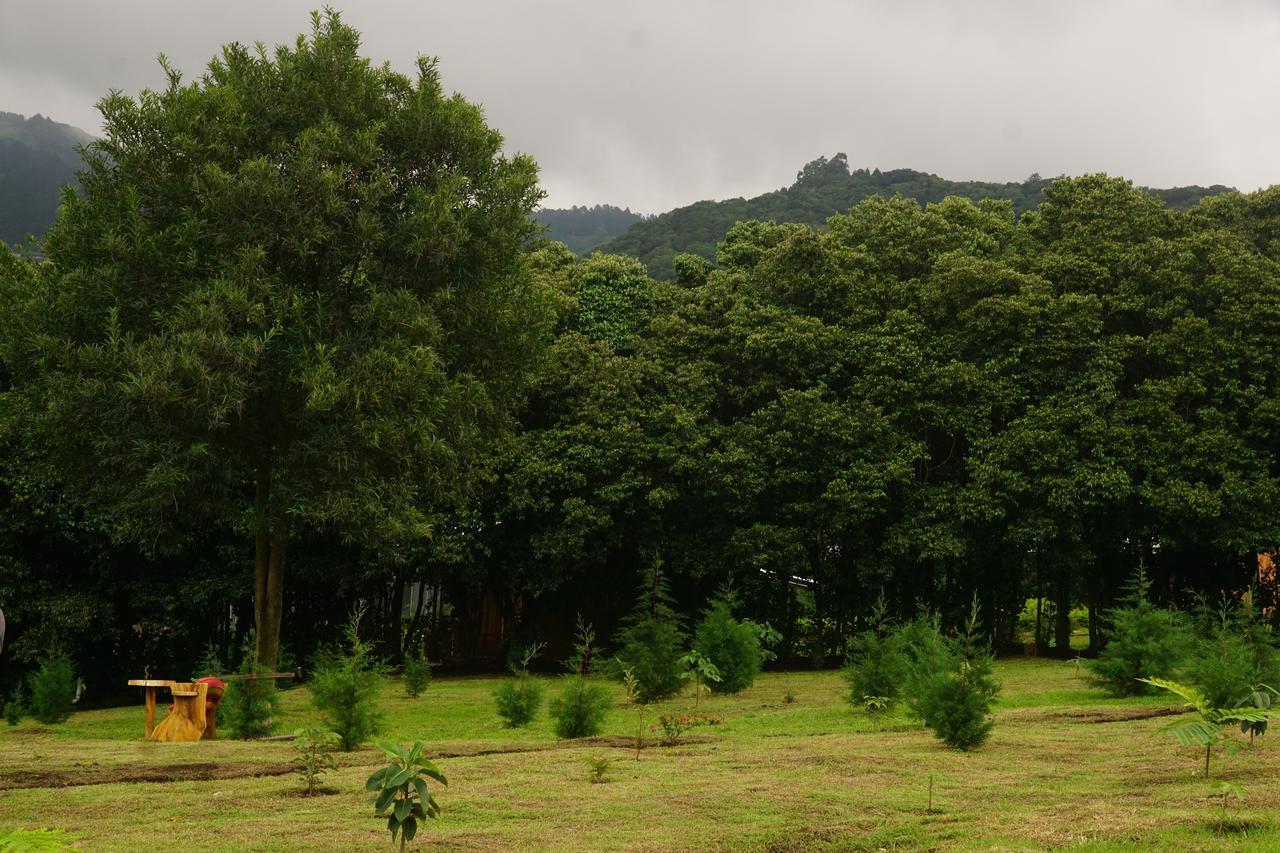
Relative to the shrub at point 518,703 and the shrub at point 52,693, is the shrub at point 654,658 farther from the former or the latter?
the shrub at point 52,693

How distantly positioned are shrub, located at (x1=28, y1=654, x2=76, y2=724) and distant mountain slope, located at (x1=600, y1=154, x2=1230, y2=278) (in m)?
31.1

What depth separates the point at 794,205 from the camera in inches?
2213

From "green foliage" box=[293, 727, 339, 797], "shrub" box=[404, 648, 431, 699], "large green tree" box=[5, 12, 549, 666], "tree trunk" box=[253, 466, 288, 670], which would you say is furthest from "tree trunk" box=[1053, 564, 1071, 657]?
"green foliage" box=[293, 727, 339, 797]

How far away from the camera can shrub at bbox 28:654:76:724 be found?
59.0ft

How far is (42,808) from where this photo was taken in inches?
345

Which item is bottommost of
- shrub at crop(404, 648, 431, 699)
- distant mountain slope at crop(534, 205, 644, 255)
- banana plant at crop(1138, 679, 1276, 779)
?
shrub at crop(404, 648, 431, 699)

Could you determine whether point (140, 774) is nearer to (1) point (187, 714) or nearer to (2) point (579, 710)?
(1) point (187, 714)

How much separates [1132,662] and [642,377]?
1422cm

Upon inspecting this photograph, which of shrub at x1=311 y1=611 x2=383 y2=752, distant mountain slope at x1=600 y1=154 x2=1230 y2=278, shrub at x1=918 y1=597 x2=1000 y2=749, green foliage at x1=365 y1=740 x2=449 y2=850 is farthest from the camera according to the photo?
distant mountain slope at x1=600 y1=154 x2=1230 y2=278

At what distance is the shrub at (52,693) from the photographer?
17969 millimetres

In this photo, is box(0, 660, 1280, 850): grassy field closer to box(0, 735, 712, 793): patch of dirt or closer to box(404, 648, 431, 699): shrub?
box(0, 735, 712, 793): patch of dirt

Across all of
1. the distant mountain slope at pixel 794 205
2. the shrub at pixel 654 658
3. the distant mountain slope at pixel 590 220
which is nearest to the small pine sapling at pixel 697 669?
the shrub at pixel 654 658

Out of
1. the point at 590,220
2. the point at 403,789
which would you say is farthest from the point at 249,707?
the point at 590,220

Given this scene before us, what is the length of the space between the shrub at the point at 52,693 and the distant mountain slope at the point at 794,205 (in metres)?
31.1
